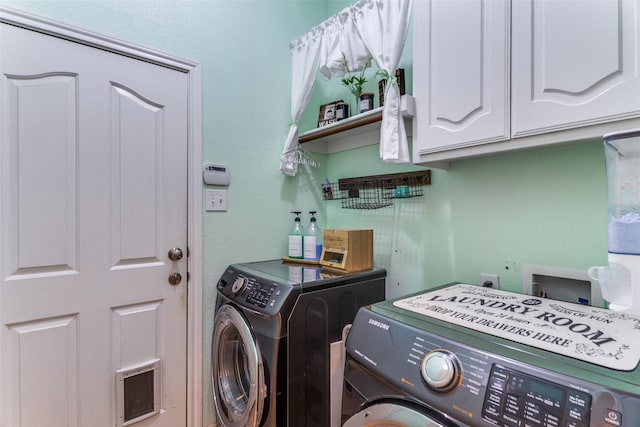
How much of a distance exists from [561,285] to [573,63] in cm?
82

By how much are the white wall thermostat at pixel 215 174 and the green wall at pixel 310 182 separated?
1.9 inches

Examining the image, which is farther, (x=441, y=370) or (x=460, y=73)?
(x=460, y=73)

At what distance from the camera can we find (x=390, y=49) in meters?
1.44

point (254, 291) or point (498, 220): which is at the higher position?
point (498, 220)

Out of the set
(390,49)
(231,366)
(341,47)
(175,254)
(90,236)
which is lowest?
(231,366)

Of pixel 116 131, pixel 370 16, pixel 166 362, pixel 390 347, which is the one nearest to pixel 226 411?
pixel 166 362

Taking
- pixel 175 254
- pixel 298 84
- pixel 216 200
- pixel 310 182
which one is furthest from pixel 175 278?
pixel 298 84

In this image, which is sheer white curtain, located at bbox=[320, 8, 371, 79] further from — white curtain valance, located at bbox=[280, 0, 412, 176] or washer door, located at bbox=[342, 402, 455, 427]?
washer door, located at bbox=[342, 402, 455, 427]

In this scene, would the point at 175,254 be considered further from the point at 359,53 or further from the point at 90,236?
the point at 359,53

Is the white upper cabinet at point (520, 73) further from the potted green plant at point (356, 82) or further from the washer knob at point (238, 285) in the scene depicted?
the washer knob at point (238, 285)

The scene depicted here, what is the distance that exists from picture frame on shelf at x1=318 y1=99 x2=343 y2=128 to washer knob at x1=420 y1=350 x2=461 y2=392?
4.90 feet

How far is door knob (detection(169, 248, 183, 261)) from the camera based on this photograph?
1657 millimetres

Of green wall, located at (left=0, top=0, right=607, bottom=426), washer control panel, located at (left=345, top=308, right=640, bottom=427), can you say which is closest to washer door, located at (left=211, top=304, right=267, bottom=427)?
green wall, located at (left=0, top=0, right=607, bottom=426)

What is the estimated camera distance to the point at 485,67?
1.10 metres
